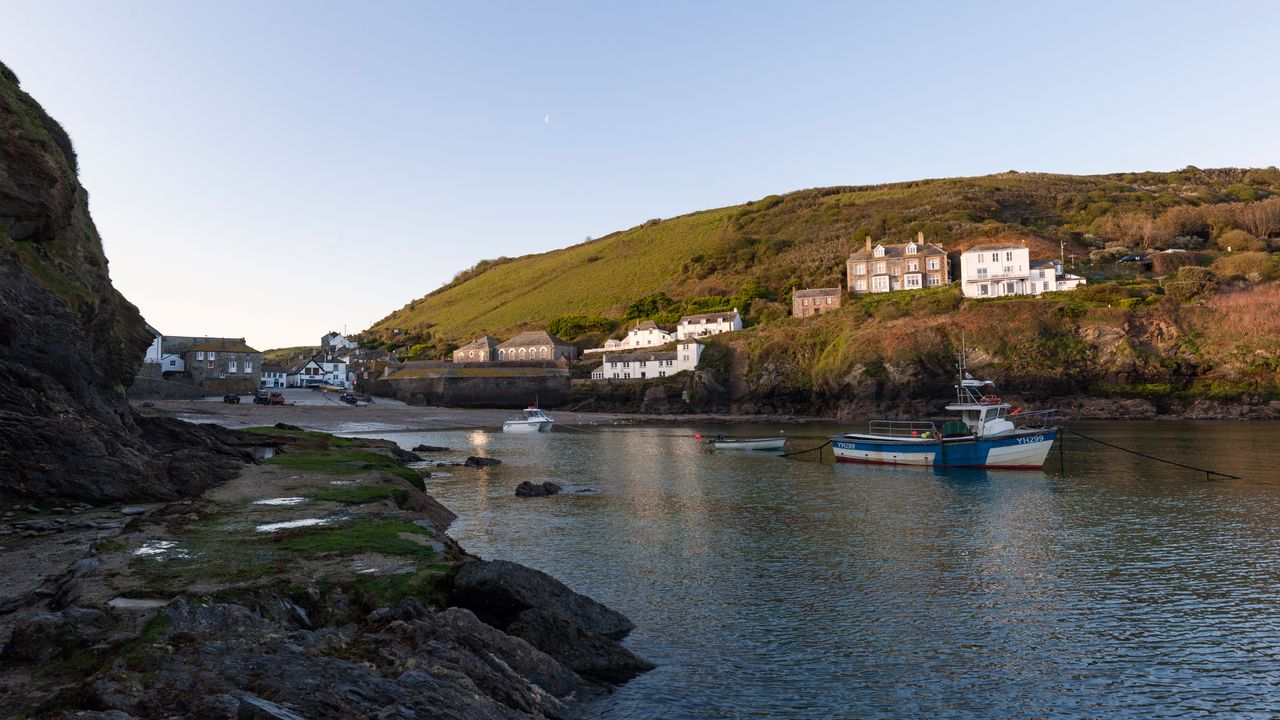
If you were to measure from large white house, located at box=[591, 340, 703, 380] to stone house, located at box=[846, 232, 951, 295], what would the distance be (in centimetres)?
3220

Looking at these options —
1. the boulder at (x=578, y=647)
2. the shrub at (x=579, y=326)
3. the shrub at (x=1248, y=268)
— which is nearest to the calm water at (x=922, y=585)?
the boulder at (x=578, y=647)

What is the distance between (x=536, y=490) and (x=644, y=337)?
93433 mm

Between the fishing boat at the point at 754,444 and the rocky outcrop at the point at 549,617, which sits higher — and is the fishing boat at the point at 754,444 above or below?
below

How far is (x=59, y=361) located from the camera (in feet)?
73.0

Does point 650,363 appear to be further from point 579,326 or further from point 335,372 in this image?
point 335,372

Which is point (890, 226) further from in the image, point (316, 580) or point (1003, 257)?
point (316, 580)

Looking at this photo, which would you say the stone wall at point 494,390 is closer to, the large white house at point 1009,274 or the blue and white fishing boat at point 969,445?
the large white house at point 1009,274

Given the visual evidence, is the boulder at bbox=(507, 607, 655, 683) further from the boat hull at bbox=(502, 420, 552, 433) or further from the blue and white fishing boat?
the boat hull at bbox=(502, 420, 552, 433)

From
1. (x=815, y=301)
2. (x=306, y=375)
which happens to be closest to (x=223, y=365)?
(x=306, y=375)

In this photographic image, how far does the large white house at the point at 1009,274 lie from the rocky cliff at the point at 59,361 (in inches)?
3994

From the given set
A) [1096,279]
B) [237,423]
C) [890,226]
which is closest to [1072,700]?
[237,423]

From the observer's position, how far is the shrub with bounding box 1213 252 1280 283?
3757 inches

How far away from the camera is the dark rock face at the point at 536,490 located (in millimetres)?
32969

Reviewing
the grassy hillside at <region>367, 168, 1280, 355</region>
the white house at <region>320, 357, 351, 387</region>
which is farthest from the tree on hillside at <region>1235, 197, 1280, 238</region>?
the white house at <region>320, 357, 351, 387</region>
